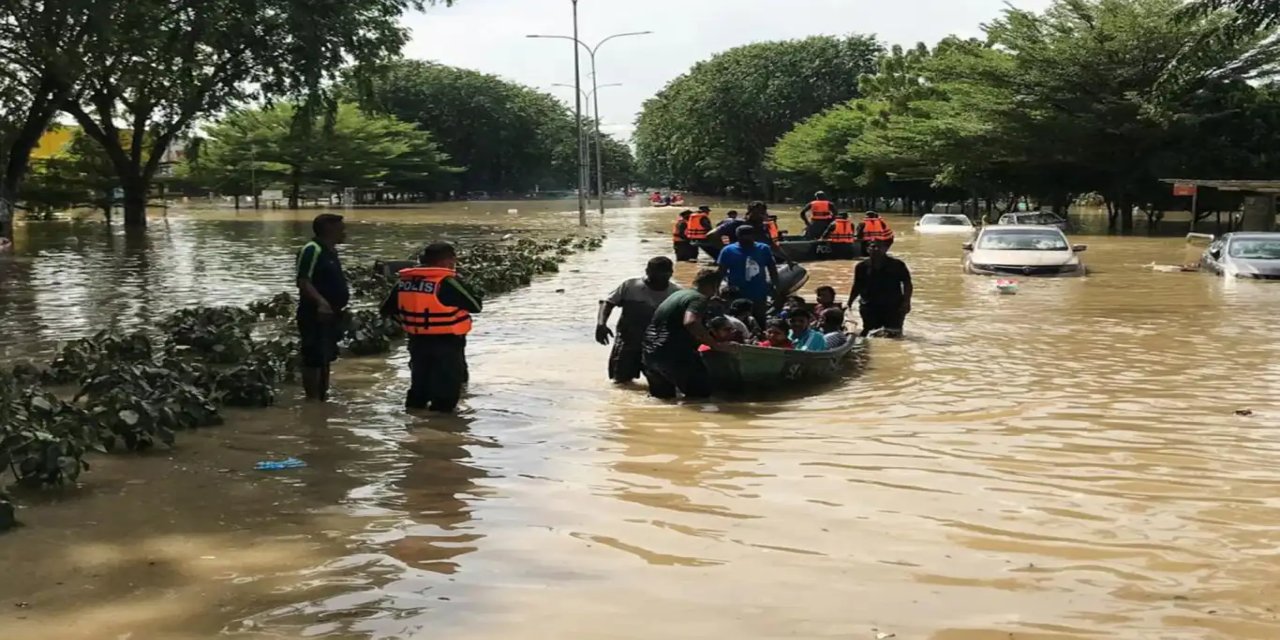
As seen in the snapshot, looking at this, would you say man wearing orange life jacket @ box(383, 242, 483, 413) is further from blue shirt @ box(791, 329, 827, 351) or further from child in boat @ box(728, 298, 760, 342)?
blue shirt @ box(791, 329, 827, 351)

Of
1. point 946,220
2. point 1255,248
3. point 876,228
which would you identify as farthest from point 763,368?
point 946,220

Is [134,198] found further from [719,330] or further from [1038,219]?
[719,330]

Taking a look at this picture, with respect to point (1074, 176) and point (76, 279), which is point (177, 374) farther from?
point (1074, 176)

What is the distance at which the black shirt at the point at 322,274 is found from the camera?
965 centimetres

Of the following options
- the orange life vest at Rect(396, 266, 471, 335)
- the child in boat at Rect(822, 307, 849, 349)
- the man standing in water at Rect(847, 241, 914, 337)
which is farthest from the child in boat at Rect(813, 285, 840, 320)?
the orange life vest at Rect(396, 266, 471, 335)

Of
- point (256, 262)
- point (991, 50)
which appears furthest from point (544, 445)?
point (991, 50)

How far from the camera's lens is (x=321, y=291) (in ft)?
32.0

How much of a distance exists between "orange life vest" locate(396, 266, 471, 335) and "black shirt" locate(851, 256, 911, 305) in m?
6.33

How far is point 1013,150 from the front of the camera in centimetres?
4422

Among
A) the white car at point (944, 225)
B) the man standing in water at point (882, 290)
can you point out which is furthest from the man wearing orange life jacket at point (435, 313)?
the white car at point (944, 225)

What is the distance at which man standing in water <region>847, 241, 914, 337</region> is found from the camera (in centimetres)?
1411

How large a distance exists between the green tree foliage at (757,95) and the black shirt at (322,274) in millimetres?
80200

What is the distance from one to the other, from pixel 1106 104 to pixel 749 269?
1249 inches

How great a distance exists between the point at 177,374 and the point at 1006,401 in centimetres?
682
